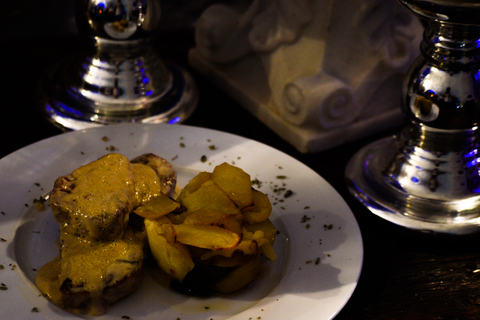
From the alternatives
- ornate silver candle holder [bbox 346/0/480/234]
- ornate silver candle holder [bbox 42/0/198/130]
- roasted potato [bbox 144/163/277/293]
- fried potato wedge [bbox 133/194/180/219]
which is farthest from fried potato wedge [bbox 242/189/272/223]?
ornate silver candle holder [bbox 42/0/198/130]

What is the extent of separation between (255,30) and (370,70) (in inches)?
12.0

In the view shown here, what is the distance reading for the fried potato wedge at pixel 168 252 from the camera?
722 millimetres

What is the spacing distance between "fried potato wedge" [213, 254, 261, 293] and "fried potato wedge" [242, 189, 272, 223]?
57mm

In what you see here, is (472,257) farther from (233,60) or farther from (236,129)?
(233,60)

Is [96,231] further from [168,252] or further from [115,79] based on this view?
[115,79]

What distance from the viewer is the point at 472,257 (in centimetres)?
91

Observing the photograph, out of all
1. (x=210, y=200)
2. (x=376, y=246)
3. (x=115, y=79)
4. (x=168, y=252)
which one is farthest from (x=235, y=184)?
(x=115, y=79)

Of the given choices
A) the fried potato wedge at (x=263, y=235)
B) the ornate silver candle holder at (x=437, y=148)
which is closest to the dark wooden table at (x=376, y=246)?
the ornate silver candle holder at (x=437, y=148)

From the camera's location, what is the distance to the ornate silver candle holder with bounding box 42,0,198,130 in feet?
3.85

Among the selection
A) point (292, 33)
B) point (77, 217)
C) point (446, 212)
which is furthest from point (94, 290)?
point (292, 33)

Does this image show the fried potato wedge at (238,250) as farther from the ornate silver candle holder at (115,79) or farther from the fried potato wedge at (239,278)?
the ornate silver candle holder at (115,79)

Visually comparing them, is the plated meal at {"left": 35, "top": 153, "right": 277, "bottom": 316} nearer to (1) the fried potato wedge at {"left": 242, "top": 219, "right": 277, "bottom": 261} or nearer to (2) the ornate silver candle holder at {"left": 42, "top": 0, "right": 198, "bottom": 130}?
(1) the fried potato wedge at {"left": 242, "top": 219, "right": 277, "bottom": 261}

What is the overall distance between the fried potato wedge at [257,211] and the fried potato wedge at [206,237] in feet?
0.20

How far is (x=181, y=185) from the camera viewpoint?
965mm
